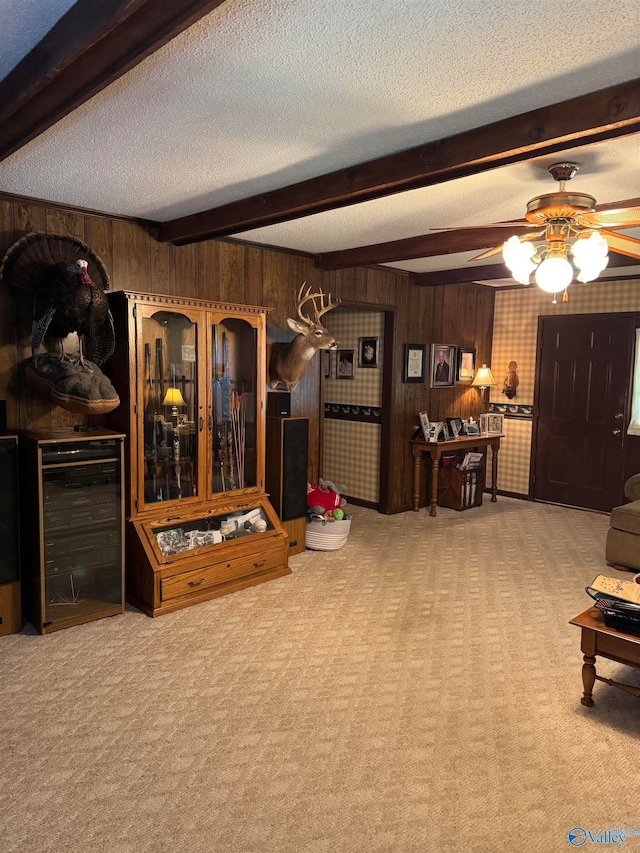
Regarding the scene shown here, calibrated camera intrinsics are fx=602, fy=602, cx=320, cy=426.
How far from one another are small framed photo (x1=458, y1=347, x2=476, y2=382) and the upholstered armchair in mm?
2533

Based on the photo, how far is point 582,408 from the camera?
6414 mm

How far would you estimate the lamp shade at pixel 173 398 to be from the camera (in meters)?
3.90

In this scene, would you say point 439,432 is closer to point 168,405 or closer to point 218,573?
point 218,573

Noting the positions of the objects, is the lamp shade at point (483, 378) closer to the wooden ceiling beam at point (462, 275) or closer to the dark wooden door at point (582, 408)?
the dark wooden door at point (582, 408)

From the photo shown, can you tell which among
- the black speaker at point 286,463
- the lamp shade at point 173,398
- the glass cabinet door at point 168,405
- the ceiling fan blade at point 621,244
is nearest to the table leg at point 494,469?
the black speaker at point 286,463

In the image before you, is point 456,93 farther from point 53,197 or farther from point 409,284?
point 409,284

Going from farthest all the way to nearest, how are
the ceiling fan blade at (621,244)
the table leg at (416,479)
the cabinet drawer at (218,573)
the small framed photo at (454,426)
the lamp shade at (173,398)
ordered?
the small framed photo at (454,426) < the table leg at (416,479) < the lamp shade at (173,398) < the cabinet drawer at (218,573) < the ceiling fan blade at (621,244)

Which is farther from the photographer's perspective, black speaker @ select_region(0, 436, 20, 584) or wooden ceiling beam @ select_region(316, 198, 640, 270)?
wooden ceiling beam @ select_region(316, 198, 640, 270)

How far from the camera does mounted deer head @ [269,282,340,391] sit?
466 centimetres

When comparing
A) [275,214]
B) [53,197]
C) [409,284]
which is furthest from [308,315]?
[53,197]

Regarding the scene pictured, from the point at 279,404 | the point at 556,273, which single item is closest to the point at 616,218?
the point at 556,273

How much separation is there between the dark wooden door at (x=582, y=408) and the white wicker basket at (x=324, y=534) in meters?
2.96

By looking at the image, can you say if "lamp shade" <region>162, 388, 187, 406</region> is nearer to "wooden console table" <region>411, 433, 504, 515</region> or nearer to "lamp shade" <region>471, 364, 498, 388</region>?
"wooden console table" <region>411, 433, 504, 515</region>

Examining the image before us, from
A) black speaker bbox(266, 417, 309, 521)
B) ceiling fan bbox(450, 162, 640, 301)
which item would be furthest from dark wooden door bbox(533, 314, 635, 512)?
ceiling fan bbox(450, 162, 640, 301)
